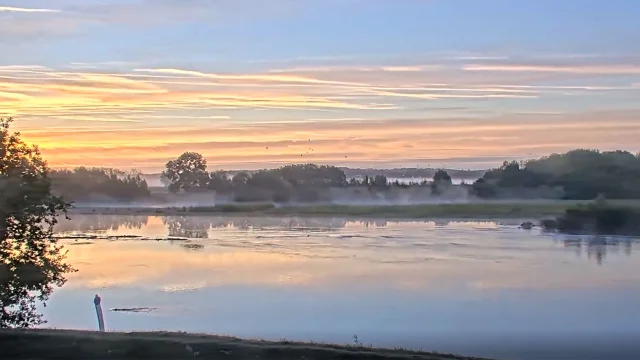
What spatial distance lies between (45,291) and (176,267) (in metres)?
15.3

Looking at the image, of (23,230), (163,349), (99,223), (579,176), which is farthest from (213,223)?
(163,349)

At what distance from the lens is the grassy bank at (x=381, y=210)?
59375mm

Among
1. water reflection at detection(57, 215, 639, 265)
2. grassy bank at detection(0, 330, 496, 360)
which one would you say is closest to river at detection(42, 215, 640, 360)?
water reflection at detection(57, 215, 639, 265)

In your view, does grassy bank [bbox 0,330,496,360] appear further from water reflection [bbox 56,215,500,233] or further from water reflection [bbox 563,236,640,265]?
water reflection [bbox 56,215,500,233]

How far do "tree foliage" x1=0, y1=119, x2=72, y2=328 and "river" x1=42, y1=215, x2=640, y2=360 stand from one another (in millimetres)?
3048

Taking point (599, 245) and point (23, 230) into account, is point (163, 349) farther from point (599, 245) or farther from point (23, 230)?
point (599, 245)

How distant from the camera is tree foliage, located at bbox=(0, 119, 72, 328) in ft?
51.3

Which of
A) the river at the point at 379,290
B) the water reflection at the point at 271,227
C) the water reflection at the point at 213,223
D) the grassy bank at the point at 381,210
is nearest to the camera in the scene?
the river at the point at 379,290

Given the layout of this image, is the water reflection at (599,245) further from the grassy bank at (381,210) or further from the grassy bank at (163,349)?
the grassy bank at (163,349)

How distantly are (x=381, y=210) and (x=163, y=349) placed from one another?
2118 inches

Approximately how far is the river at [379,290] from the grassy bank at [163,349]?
4169 mm

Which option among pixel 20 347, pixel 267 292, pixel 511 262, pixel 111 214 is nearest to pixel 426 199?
pixel 111 214

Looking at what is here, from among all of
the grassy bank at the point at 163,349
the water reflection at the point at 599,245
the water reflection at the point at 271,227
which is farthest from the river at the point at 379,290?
the grassy bank at the point at 163,349

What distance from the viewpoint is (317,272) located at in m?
29.4
